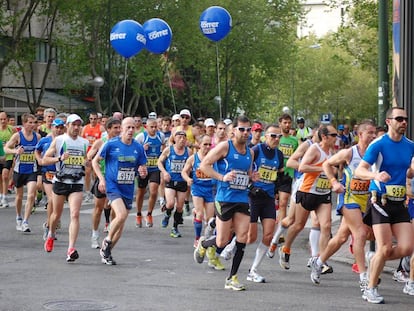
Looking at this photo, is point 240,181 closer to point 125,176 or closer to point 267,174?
point 267,174

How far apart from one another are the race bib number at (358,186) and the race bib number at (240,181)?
1134 mm

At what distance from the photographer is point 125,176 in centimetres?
1308

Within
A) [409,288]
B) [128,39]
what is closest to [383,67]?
[409,288]

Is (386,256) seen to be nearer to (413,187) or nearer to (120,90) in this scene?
(413,187)

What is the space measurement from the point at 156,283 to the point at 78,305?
1.64 meters

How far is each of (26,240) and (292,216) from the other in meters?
4.43

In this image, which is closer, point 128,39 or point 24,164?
point 24,164

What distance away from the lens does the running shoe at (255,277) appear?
11539 mm

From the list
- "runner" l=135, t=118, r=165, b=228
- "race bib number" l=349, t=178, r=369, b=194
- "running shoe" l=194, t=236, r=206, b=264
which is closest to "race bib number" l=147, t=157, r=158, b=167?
"runner" l=135, t=118, r=165, b=228

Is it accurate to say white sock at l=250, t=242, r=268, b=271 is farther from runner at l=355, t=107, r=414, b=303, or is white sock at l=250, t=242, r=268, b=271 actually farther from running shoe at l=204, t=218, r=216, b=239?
running shoe at l=204, t=218, r=216, b=239

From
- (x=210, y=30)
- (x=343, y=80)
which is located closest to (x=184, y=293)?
(x=210, y=30)

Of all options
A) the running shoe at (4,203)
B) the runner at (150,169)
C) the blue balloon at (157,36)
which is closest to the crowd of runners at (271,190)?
the runner at (150,169)

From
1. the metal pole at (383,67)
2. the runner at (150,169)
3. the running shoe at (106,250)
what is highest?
the metal pole at (383,67)

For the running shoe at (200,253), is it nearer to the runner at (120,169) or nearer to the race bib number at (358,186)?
the runner at (120,169)
